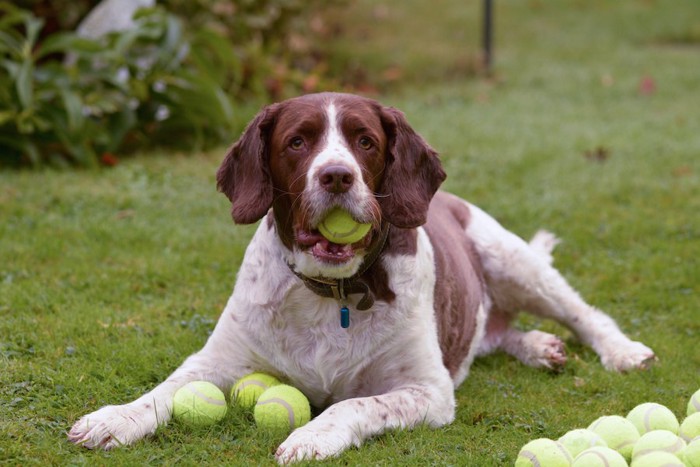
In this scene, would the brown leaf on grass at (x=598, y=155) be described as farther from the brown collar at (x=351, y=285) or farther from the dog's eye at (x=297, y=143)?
the dog's eye at (x=297, y=143)

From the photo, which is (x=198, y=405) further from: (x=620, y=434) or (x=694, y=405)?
(x=694, y=405)

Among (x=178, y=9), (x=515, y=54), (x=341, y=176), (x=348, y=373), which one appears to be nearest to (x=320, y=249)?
(x=341, y=176)

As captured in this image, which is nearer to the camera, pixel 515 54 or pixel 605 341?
pixel 605 341

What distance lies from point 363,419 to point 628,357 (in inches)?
69.4

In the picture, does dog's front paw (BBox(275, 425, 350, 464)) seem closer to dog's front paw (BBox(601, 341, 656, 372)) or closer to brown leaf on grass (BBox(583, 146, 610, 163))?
dog's front paw (BBox(601, 341, 656, 372))

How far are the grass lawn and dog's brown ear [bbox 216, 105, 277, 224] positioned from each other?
827 mm

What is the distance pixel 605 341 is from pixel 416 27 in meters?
9.89

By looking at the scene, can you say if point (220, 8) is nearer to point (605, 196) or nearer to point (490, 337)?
point (605, 196)

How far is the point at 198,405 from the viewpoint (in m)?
3.98

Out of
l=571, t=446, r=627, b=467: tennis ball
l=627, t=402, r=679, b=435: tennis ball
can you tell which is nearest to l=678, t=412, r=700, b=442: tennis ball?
l=627, t=402, r=679, b=435: tennis ball

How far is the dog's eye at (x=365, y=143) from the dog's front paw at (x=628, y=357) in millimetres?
1883

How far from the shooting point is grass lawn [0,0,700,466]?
4.09 meters

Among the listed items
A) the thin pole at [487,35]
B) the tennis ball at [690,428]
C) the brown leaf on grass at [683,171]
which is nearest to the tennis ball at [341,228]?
the tennis ball at [690,428]

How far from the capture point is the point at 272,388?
13.4ft
